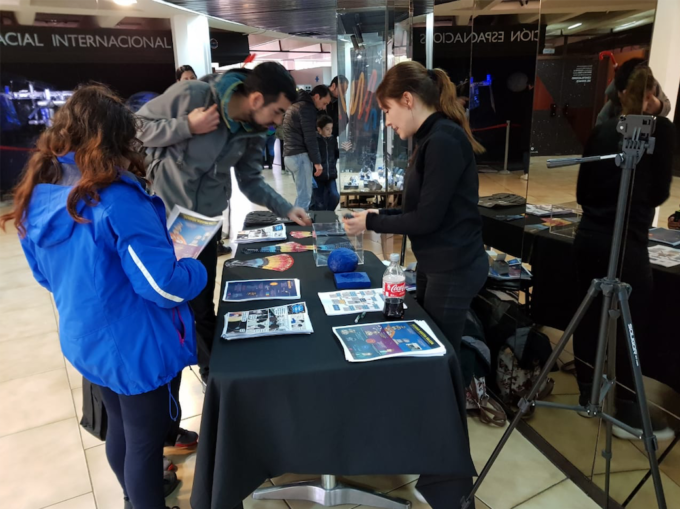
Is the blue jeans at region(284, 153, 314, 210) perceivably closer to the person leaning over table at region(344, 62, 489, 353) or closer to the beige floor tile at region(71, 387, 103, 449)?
the beige floor tile at region(71, 387, 103, 449)

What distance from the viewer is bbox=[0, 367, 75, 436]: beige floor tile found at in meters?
2.15

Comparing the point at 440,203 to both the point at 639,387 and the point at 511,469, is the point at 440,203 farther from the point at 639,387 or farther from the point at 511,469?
the point at 511,469

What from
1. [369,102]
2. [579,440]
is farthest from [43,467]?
[369,102]

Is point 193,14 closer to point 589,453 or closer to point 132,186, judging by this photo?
point 132,186

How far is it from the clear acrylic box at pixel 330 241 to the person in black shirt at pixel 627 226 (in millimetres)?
809

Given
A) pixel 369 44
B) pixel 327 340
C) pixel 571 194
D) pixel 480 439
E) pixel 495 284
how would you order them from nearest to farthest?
pixel 327 340
pixel 571 194
pixel 480 439
pixel 495 284
pixel 369 44

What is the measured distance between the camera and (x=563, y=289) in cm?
176

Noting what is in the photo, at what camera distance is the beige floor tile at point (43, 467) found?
1719mm

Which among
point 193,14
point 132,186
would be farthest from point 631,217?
point 193,14

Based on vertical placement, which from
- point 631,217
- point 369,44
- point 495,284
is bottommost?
point 495,284

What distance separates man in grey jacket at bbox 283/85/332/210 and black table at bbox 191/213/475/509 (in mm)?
3215

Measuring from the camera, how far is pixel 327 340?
1.29 m

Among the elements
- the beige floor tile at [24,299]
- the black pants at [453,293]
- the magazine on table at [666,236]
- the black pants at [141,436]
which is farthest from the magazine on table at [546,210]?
the beige floor tile at [24,299]

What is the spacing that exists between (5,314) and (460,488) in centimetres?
330
